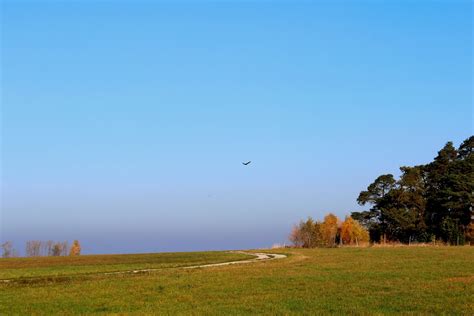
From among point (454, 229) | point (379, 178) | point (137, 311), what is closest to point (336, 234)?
point (379, 178)

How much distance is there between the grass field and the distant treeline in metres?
40.7

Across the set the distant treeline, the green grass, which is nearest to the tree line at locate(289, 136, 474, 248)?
the distant treeline

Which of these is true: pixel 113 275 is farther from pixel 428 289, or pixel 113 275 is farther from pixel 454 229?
pixel 454 229

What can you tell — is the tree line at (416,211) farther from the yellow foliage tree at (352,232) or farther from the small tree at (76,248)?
the small tree at (76,248)

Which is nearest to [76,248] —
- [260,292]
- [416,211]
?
[416,211]

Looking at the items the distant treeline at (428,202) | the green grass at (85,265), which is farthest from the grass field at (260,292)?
the distant treeline at (428,202)

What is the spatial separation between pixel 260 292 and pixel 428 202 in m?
57.8

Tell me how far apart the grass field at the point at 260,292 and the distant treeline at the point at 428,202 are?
1604 inches

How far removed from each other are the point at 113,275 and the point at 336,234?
50335mm

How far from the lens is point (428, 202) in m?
74.6

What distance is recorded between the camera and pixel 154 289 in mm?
24734

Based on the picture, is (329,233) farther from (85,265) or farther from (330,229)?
(85,265)

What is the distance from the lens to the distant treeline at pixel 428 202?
69812 millimetres

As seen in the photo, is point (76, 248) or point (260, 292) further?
point (76, 248)
